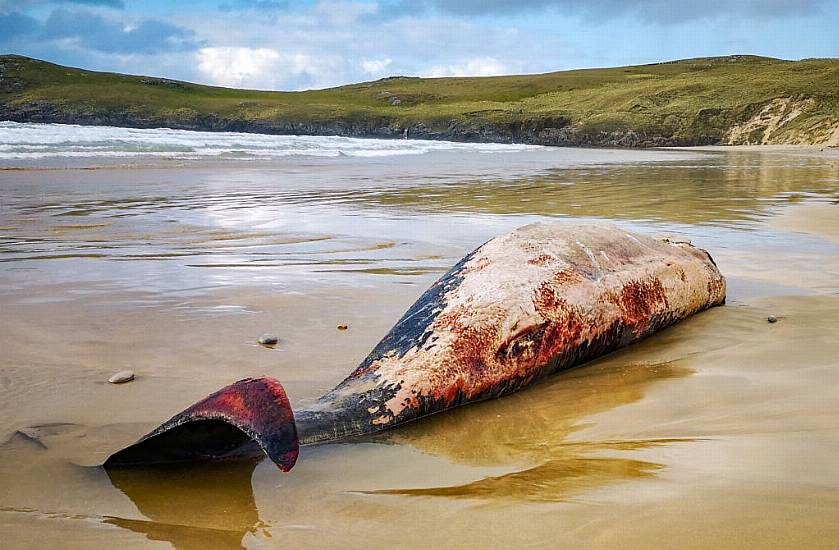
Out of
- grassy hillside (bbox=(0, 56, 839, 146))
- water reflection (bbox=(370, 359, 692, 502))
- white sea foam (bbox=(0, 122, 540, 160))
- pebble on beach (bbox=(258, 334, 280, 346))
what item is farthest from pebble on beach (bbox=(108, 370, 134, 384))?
grassy hillside (bbox=(0, 56, 839, 146))

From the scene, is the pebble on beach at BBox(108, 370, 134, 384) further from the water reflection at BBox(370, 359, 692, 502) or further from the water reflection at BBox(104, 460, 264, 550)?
the water reflection at BBox(370, 359, 692, 502)

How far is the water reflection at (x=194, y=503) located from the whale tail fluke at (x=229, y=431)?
0.04 m

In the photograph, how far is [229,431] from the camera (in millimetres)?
2217

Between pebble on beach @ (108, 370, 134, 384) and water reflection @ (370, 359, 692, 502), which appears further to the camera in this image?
pebble on beach @ (108, 370, 134, 384)

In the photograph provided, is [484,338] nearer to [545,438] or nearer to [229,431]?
[545,438]

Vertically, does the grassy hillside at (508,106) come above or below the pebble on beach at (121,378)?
above

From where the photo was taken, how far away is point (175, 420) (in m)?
2.11

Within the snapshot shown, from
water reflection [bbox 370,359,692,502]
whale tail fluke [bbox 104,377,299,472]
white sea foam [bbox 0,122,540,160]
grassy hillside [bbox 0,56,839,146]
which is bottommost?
water reflection [bbox 370,359,692,502]

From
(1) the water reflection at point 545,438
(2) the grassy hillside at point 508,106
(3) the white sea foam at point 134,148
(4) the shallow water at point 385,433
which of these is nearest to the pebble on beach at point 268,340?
(4) the shallow water at point 385,433

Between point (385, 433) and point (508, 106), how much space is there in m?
68.4

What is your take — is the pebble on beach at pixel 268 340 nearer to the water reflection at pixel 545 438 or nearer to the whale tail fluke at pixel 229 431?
the water reflection at pixel 545 438

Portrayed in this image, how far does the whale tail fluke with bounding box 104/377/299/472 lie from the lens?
1.95 metres

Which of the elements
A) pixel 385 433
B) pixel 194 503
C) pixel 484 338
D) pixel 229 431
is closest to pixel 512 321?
pixel 484 338

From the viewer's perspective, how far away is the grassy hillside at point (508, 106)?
158ft
